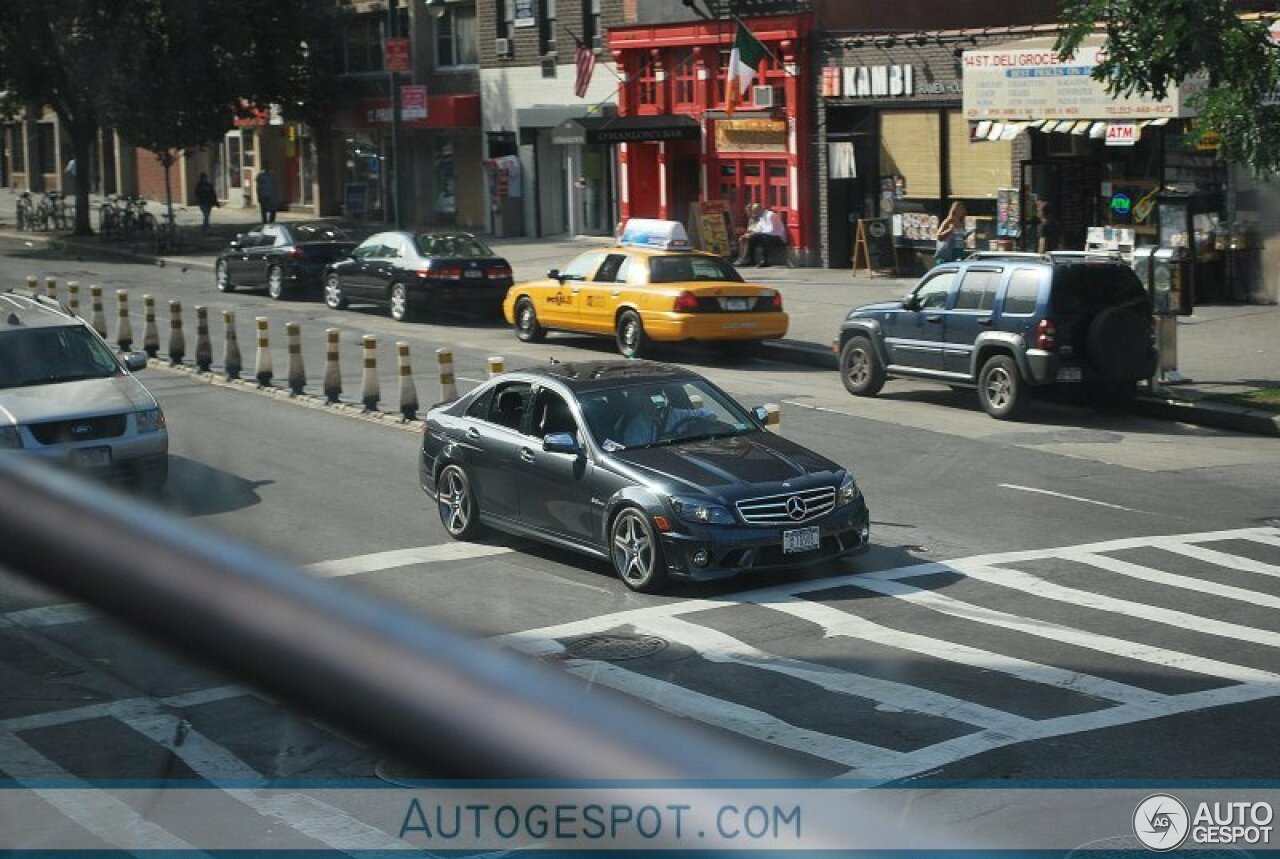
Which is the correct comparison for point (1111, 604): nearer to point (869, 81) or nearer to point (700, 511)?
point (700, 511)

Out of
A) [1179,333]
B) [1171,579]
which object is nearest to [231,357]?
[1179,333]

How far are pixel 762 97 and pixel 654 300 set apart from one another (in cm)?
1343

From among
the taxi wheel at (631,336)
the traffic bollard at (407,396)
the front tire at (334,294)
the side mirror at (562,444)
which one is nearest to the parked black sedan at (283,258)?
the front tire at (334,294)

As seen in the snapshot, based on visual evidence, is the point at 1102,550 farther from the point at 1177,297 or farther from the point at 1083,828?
the point at 1177,297

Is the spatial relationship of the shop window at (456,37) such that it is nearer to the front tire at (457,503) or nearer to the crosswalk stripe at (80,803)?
the front tire at (457,503)

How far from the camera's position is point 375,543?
13172mm

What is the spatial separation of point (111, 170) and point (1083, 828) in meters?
57.6

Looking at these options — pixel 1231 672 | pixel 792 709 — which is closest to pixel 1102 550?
pixel 1231 672

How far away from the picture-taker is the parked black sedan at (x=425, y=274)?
30.4 m

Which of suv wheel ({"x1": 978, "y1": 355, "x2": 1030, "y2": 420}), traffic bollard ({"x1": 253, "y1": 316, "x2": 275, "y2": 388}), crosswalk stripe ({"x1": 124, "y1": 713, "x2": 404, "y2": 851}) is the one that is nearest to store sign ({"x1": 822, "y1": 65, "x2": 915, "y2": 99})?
suv wheel ({"x1": 978, "y1": 355, "x2": 1030, "y2": 420})

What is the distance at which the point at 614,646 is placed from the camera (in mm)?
11141

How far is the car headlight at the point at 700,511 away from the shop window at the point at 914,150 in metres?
22.6

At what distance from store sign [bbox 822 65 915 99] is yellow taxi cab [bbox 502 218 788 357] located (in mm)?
8654

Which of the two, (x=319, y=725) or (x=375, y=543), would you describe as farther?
(x=375, y=543)
